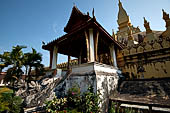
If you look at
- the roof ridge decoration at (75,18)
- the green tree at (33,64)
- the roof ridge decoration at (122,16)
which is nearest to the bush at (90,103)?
the roof ridge decoration at (75,18)

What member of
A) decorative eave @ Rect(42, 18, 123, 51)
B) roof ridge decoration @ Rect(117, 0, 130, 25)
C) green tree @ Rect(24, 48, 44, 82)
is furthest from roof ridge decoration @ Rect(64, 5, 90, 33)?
roof ridge decoration @ Rect(117, 0, 130, 25)

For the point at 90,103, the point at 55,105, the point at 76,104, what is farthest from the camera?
the point at 76,104

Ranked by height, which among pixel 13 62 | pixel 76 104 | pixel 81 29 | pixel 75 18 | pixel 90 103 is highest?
pixel 75 18

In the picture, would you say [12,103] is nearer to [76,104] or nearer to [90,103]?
[76,104]

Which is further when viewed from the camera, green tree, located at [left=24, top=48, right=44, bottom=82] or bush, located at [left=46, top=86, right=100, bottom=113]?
green tree, located at [left=24, top=48, right=44, bottom=82]

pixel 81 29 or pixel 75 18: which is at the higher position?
pixel 75 18

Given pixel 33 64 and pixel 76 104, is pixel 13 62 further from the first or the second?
pixel 76 104

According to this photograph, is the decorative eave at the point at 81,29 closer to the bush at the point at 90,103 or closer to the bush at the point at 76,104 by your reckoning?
the bush at the point at 76,104

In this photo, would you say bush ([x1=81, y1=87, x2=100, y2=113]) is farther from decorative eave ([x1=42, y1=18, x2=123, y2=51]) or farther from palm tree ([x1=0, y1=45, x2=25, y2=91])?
palm tree ([x1=0, y1=45, x2=25, y2=91])

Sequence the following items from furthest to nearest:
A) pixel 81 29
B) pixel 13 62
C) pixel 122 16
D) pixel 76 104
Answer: pixel 122 16, pixel 13 62, pixel 81 29, pixel 76 104

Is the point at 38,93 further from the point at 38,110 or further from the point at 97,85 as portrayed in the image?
the point at 97,85

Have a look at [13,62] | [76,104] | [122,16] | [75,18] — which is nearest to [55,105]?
[76,104]

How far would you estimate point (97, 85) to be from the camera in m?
4.38

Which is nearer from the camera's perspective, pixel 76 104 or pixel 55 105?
pixel 55 105
